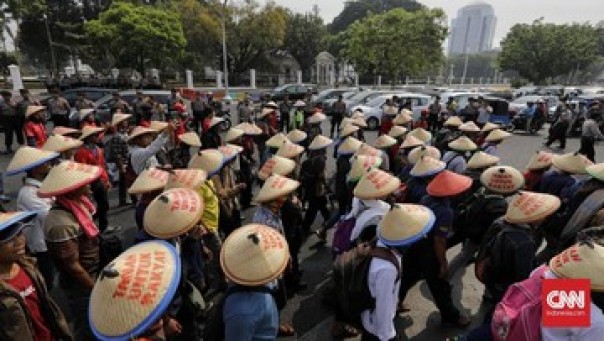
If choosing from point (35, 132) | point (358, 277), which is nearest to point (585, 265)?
point (358, 277)

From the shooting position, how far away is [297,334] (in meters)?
4.11

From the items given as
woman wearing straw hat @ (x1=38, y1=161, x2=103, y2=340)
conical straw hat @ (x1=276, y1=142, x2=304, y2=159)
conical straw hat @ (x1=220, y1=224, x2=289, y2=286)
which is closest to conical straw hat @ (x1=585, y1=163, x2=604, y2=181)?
conical straw hat @ (x1=276, y1=142, x2=304, y2=159)

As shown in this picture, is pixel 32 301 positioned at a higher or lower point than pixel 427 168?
lower

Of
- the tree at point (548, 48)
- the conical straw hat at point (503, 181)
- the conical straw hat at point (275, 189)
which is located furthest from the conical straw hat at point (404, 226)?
the tree at point (548, 48)

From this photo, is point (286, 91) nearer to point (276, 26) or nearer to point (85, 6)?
point (276, 26)

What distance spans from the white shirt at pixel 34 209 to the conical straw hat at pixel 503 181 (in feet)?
13.8

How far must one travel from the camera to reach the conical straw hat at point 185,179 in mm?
3881

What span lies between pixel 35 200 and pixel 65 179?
0.65 m

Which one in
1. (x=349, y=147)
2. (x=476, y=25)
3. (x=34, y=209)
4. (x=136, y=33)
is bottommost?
(x=34, y=209)

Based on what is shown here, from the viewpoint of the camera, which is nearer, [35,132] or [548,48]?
[35,132]

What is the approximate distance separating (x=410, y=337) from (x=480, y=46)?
209 m

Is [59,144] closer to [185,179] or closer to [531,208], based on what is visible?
[185,179]

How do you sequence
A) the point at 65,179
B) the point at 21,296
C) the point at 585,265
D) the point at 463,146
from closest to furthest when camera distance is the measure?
1. the point at 585,265
2. the point at 21,296
3. the point at 65,179
4. the point at 463,146

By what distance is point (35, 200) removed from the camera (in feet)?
12.0
